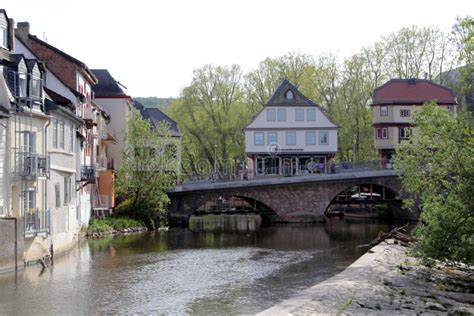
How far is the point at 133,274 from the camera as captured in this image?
2967cm

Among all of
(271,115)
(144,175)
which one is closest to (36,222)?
(144,175)

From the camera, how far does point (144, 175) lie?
54531 millimetres

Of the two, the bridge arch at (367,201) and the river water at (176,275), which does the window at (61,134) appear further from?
the bridge arch at (367,201)

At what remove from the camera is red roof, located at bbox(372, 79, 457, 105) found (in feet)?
239

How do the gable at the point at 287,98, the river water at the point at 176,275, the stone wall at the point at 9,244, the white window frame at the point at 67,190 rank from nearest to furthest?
1. the river water at the point at 176,275
2. the stone wall at the point at 9,244
3. the white window frame at the point at 67,190
4. the gable at the point at 287,98

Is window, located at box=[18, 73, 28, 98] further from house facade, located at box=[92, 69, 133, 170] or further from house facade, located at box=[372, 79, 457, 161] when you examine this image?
house facade, located at box=[372, 79, 457, 161]

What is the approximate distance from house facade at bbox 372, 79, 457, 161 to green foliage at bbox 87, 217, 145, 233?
29526 mm

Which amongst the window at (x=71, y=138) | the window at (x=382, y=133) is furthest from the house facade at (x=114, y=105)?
the window at (x=382, y=133)

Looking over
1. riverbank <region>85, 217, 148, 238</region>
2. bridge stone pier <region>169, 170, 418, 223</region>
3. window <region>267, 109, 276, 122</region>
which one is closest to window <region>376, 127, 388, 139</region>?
window <region>267, 109, 276, 122</region>

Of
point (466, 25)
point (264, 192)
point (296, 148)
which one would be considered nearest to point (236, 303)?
point (466, 25)

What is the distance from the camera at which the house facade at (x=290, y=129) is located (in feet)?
231

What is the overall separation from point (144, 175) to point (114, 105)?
8.24 m

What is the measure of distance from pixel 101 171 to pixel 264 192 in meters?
15.2

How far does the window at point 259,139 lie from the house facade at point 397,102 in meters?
11.3
